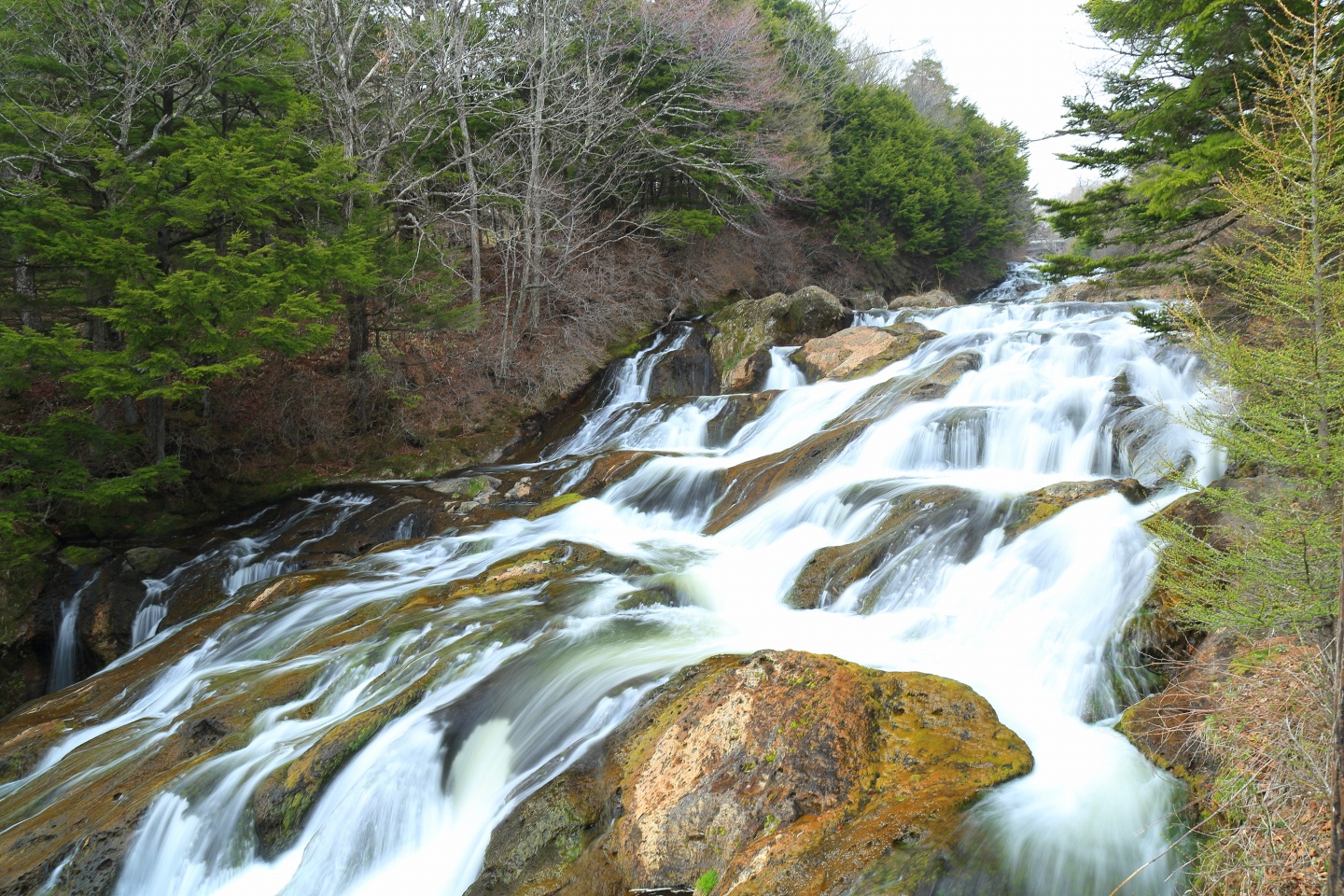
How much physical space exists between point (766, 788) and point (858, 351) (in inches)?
519

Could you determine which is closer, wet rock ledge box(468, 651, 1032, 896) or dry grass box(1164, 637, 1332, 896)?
dry grass box(1164, 637, 1332, 896)

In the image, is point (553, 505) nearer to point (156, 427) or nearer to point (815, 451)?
point (815, 451)

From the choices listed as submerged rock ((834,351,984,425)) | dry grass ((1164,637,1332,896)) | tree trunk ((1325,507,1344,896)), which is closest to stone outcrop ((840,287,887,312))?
submerged rock ((834,351,984,425))

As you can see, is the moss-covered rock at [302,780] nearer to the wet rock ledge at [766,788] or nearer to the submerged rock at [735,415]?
the wet rock ledge at [766,788]

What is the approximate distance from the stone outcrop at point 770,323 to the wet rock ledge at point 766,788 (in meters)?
12.9

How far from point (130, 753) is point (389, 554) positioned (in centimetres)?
427

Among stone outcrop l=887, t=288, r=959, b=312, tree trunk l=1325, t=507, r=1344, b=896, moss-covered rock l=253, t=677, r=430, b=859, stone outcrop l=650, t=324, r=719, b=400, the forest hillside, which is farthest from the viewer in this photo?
stone outcrop l=887, t=288, r=959, b=312

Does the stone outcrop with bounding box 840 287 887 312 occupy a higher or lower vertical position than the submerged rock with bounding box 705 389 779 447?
higher

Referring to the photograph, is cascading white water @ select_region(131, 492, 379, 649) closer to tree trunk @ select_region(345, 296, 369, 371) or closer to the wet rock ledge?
tree trunk @ select_region(345, 296, 369, 371)

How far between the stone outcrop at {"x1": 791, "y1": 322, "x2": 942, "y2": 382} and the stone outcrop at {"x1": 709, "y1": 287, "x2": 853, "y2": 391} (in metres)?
1.07

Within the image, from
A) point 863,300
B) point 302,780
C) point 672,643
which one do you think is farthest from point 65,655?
point 863,300

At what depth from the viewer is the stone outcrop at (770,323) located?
17.6m

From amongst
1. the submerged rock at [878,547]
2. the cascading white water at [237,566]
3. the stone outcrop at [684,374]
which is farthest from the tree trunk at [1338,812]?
the stone outcrop at [684,374]

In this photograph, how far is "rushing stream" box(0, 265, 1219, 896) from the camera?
175 inches
